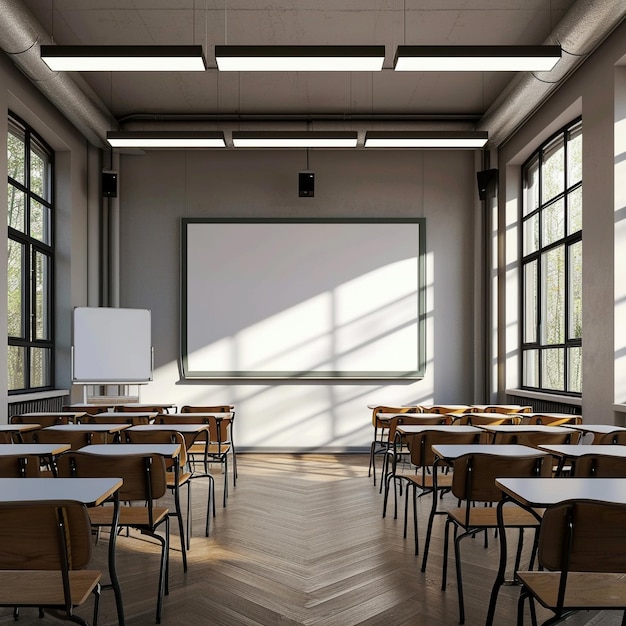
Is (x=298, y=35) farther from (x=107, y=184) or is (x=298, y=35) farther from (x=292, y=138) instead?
(x=107, y=184)

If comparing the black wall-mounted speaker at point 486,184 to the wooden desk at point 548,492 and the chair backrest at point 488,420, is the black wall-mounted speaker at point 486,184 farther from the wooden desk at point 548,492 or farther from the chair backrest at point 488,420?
the wooden desk at point 548,492

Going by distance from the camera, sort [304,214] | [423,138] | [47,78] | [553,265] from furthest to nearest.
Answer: [304,214]
[553,265]
[423,138]
[47,78]

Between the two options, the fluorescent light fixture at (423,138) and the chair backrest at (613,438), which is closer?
the chair backrest at (613,438)

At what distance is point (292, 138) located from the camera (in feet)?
24.2

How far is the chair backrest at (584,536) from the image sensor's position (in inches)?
86.8

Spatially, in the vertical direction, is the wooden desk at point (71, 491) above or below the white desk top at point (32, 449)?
above

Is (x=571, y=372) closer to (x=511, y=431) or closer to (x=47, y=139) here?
(x=511, y=431)

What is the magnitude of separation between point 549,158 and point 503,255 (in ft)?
4.99

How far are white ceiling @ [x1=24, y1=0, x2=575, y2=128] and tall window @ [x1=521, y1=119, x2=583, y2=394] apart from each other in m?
1.21

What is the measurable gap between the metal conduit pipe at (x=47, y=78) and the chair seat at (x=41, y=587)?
16.3ft

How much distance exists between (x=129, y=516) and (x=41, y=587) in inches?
48.7

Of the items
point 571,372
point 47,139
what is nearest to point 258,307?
point 47,139

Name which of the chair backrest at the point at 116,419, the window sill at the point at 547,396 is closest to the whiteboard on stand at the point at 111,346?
the chair backrest at the point at 116,419

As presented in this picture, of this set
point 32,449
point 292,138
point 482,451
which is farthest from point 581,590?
point 292,138
